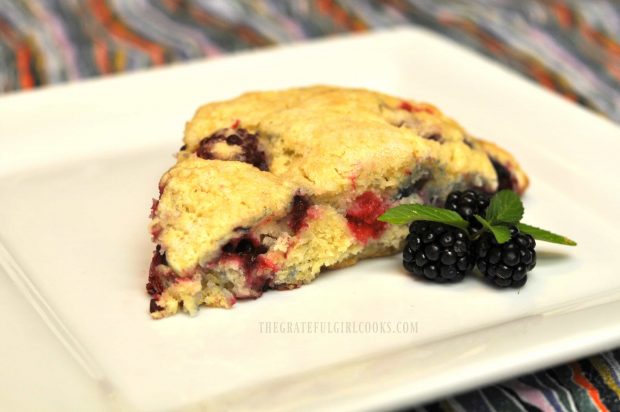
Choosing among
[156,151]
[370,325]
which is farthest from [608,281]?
[156,151]

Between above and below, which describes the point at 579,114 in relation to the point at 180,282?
above


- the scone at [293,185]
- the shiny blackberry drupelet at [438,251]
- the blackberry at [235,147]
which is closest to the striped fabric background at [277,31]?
the scone at [293,185]

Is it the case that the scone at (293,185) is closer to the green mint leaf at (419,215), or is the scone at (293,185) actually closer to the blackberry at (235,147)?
the blackberry at (235,147)

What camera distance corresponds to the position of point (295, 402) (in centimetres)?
241

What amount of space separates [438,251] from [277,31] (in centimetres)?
337

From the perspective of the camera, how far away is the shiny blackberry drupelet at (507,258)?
297 centimetres

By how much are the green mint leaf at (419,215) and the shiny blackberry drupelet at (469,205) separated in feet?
0.28

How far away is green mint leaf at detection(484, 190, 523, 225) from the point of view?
3.07m

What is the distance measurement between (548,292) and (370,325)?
669 millimetres

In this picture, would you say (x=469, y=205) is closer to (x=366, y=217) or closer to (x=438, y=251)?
(x=438, y=251)

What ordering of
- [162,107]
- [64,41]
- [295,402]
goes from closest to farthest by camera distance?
1. [295,402]
2. [162,107]
3. [64,41]

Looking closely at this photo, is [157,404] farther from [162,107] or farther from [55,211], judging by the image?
[162,107]

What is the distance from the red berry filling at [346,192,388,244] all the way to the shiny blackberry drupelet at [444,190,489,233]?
0.84ft

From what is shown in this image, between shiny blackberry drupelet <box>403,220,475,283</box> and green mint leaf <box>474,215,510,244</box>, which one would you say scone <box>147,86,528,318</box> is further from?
green mint leaf <box>474,215,510,244</box>
